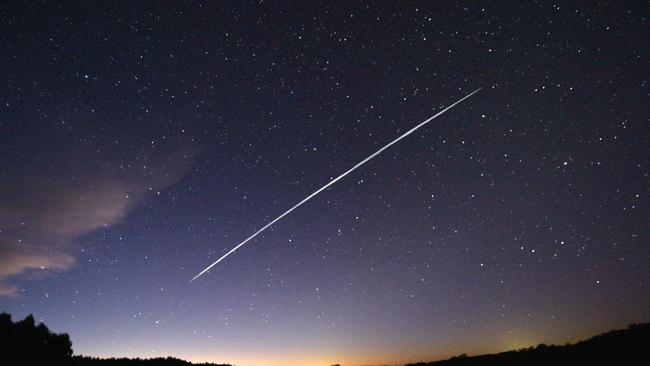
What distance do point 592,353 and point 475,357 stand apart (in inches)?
181

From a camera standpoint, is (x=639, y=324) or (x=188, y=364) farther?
(x=188, y=364)

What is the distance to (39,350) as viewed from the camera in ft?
62.1

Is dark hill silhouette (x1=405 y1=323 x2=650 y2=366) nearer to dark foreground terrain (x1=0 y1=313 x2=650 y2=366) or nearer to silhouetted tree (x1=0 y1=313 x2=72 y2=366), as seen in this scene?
dark foreground terrain (x1=0 y1=313 x2=650 y2=366)

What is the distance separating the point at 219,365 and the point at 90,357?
5973 mm

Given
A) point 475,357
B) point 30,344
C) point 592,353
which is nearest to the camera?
point 592,353

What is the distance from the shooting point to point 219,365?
2097cm

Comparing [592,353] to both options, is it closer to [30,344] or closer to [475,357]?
[475,357]

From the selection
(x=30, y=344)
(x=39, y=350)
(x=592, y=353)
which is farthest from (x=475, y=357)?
(x=30, y=344)

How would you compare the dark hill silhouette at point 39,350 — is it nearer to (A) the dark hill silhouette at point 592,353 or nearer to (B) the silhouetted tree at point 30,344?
(B) the silhouetted tree at point 30,344

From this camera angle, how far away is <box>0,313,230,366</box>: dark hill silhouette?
17.7 m

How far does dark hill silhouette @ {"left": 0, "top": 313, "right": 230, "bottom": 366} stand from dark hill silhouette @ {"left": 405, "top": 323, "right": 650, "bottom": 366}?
44.9 feet

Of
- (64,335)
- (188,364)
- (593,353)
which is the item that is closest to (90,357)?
(64,335)

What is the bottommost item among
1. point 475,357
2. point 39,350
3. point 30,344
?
point 475,357

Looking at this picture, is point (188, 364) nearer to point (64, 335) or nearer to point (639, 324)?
point (64, 335)
